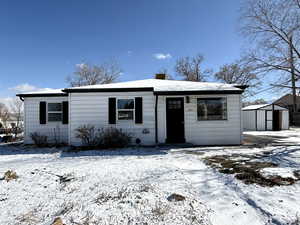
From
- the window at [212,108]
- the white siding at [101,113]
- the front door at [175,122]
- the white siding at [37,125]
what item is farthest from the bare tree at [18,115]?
the window at [212,108]

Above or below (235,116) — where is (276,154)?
below

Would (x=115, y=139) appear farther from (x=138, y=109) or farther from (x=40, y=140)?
(x=40, y=140)

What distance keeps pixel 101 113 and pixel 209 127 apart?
17.1 feet

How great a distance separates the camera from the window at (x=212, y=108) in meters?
7.80

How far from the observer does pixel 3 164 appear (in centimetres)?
509

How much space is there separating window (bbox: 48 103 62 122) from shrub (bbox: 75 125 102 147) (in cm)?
193

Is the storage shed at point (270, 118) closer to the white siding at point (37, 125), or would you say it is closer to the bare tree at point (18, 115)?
the white siding at point (37, 125)

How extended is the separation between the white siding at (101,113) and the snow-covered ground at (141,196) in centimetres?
300

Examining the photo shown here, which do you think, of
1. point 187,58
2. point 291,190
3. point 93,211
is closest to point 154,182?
point 93,211

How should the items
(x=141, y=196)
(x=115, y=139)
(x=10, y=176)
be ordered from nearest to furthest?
1. (x=141, y=196)
2. (x=10, y=176)
3. (x=115, y=139)

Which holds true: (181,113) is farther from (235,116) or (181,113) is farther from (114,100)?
(114,100)

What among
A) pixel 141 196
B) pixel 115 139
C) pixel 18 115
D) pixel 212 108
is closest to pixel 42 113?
pixel 115 139

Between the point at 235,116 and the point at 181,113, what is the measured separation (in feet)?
8.40

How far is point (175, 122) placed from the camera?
7852 millimetres
